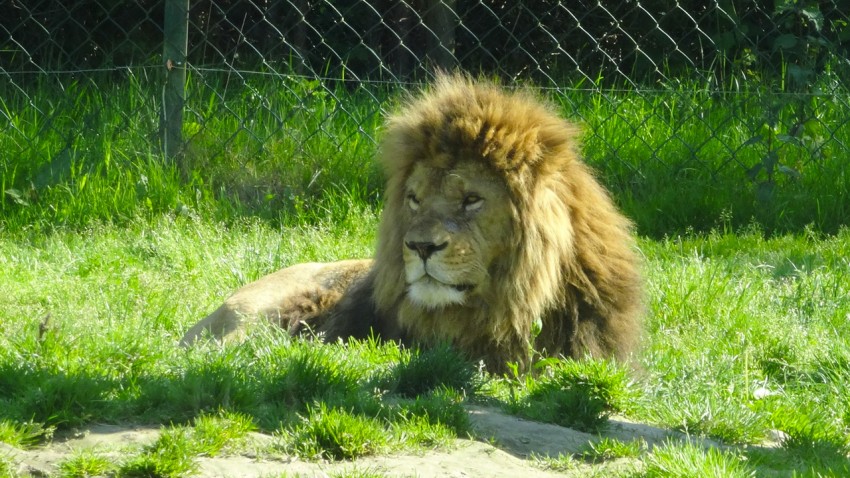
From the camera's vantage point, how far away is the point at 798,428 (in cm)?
390

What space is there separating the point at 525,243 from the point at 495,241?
12 cm

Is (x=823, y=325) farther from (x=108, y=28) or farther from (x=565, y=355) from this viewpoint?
(x=108, y=28)

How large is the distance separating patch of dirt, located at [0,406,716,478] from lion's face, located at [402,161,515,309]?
80 centimetres

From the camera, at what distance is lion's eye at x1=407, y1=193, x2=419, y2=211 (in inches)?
186

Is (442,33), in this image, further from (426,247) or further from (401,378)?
(401,378)

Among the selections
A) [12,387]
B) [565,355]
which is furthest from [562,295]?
[12,387]

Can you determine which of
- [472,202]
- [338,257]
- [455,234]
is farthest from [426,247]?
[338,257]

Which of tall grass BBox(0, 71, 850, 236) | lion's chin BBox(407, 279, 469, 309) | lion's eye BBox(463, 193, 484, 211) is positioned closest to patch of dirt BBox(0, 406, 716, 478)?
lion's chin BBox(407, 279, 469, 309)

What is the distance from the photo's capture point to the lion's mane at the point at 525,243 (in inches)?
181

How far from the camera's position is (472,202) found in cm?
458

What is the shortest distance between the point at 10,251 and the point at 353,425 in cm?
407

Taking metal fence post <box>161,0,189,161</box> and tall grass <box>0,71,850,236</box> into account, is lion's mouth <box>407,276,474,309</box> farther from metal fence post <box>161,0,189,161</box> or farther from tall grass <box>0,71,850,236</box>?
metal fence post <box>161,0,189,161</box>

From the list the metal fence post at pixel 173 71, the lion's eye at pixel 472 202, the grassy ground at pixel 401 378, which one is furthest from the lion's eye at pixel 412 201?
the metal fence post at pixel 173 71

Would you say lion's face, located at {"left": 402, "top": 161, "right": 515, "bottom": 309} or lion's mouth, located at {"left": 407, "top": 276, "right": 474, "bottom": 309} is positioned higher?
lion's face, located at {"left": 402, "top": 161, "right": 515, "bottom": 309}
